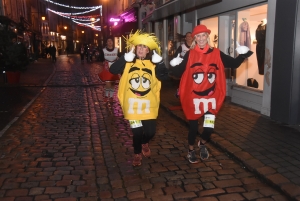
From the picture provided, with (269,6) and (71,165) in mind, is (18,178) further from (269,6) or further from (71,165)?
(269,6)

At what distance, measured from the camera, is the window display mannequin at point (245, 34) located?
888cm

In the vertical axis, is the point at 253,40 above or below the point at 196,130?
above

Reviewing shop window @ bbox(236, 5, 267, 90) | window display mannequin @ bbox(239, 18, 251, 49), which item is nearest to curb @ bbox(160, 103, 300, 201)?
shop window @ bbox(236, 5, 267, 90)

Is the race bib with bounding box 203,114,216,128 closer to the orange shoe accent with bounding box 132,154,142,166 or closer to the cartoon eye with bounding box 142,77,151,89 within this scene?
the cartoon eye with bounding box 142,77,151,89

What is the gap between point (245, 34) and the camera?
29.5ft

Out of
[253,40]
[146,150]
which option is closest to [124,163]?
[146,150]

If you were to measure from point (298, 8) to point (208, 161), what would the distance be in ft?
10.9

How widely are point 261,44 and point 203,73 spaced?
4367 millimetres

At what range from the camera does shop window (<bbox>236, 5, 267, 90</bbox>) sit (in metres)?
8.13

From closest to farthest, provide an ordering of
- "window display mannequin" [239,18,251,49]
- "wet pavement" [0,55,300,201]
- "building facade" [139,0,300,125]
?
"wet pavement" [0,55,300,201]
"building facade" [139,0,300,125]
"window display mannequin" [239,18,251,49]

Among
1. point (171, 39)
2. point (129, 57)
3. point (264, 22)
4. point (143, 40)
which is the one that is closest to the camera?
point (129, 57)

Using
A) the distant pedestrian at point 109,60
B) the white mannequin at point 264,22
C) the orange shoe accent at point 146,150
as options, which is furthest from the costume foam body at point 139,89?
the distant pedestrian at point 109,60

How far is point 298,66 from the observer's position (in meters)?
6.25

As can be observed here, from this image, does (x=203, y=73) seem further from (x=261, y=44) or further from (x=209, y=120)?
(x=261, y=44)
